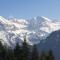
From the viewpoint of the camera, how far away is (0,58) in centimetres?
8838

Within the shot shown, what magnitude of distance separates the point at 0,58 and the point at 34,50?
28.4 metres

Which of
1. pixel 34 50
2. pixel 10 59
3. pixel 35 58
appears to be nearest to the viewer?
pixel 10 59

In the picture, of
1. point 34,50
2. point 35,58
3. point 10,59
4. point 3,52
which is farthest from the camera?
point 34,50

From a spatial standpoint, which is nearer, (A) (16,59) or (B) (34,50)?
(A) (16,59)

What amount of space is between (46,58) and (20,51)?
502 inches

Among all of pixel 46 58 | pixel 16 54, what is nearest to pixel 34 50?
pixel 46 58

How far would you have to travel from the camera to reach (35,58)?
347ft

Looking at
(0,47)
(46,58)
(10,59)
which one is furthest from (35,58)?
(10,59)

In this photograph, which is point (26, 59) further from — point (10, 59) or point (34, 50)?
point (34, 50)

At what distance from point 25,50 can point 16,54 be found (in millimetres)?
4077

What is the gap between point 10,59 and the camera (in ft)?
277

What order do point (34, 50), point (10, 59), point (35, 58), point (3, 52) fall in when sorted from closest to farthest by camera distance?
point (10, 59), point (3, 52), point (35, 58), point (34, 50)

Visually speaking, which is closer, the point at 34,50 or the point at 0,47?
the point at 0,47

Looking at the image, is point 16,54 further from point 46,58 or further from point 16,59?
point 46,58
